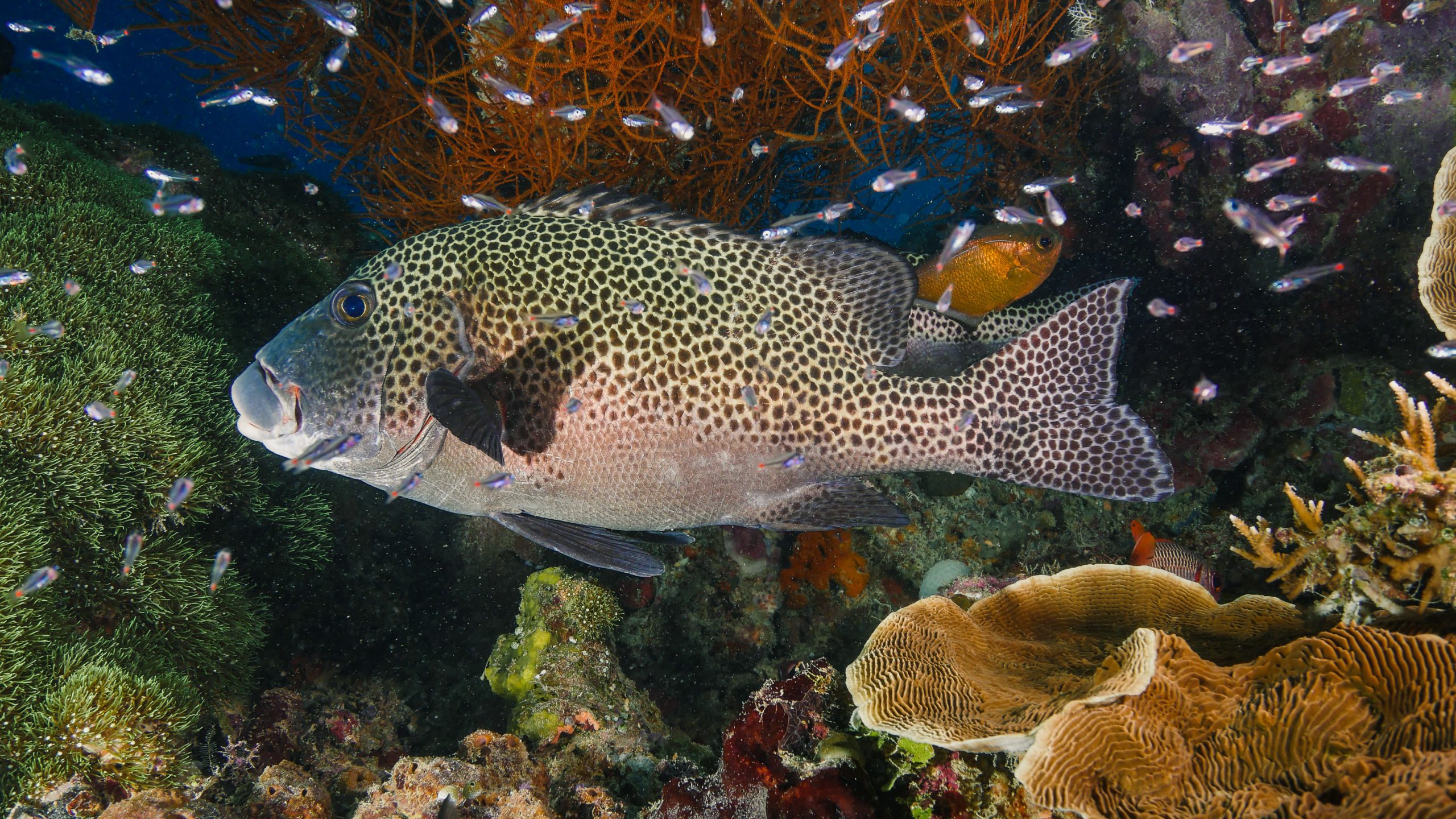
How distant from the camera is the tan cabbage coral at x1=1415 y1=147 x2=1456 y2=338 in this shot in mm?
3152

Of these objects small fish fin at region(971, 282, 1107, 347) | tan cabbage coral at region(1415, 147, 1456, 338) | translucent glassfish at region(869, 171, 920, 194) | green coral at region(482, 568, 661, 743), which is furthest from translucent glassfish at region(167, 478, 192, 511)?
tan cabbage coral at region(1415, 147, 1456, 338)

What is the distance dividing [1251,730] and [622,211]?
11.1 ft

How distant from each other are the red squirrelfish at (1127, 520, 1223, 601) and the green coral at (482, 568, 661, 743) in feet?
11.3

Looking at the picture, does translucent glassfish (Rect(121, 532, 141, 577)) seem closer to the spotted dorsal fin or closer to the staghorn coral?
the spotted dorsal fin

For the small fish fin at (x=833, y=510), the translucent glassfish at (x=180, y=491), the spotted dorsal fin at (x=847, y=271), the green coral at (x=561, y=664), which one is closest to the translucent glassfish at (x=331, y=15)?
the spotted dorsal fin at (x=847, y=271)

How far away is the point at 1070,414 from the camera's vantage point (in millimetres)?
3057

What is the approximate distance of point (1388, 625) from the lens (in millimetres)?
2166

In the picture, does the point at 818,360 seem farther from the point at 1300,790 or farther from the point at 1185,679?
the point at 1300,790

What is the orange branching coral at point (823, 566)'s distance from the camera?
5.60m

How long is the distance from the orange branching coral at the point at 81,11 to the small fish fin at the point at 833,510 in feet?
23.2

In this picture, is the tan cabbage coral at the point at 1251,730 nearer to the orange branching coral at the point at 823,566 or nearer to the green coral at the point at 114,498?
the orange branching coral at the point at 823,566

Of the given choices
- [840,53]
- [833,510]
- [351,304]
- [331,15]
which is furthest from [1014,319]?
[331,15]

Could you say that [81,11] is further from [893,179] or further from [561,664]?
[893,179]

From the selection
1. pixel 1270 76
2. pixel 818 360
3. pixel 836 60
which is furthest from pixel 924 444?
pixel 1270 76
